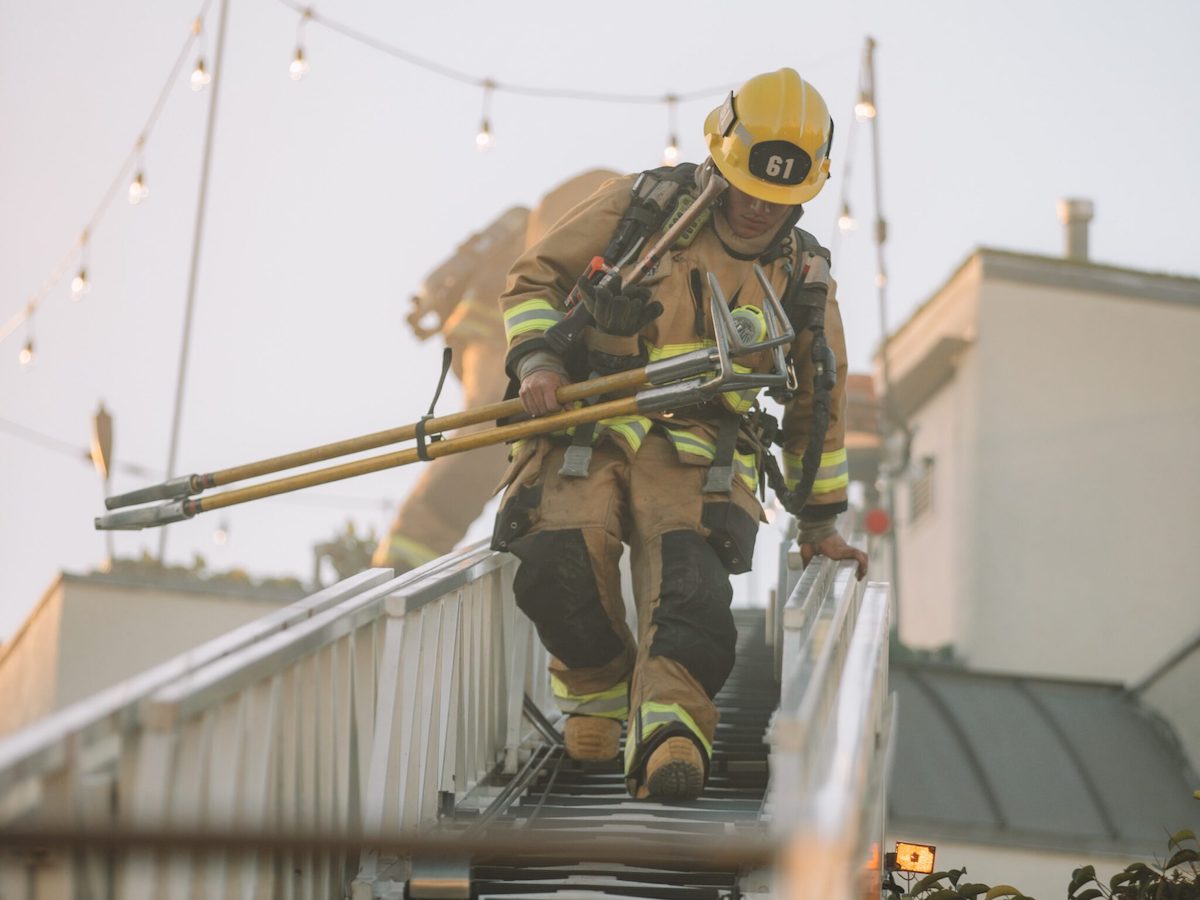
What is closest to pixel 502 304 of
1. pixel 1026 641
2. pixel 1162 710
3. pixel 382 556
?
pixel 382 556

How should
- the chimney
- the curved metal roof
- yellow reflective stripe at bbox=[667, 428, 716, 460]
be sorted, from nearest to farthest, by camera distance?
yellow reflective stripe at bbox=[667, 428, 716, 460] → the curved metal roof → the chimney

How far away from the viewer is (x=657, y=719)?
4391 millimetres

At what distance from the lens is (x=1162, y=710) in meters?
15.1

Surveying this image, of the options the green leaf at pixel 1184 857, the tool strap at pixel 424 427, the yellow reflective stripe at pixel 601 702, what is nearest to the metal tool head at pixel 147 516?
the tool strap at pixel 424 427

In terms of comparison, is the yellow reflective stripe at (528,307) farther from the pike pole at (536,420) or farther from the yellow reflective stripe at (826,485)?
the yellow reflective stripe at (826,485)

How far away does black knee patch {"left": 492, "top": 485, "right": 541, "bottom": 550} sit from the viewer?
479cm

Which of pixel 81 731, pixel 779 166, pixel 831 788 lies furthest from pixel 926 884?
pixel 81 731

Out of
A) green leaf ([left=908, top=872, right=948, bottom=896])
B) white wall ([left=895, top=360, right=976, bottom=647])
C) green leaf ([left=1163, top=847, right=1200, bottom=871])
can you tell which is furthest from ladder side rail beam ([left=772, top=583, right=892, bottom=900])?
white wall ([left=895, top=360, right=976, bottom=647])

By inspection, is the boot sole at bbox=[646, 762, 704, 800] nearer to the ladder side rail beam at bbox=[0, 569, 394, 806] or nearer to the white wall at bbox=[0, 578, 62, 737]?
the ladder side rail beam at bbox=[0, 569, 394, 806]

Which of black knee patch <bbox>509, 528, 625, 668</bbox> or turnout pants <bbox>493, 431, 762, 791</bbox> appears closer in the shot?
turnout pants <bbox>493, 431, 762, 791</bbox>

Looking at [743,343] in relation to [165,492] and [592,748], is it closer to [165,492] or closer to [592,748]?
[592,748]

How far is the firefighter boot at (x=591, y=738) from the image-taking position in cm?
498

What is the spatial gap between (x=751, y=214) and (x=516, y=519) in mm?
1022

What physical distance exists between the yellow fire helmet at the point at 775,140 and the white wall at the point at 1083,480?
15799 mm
